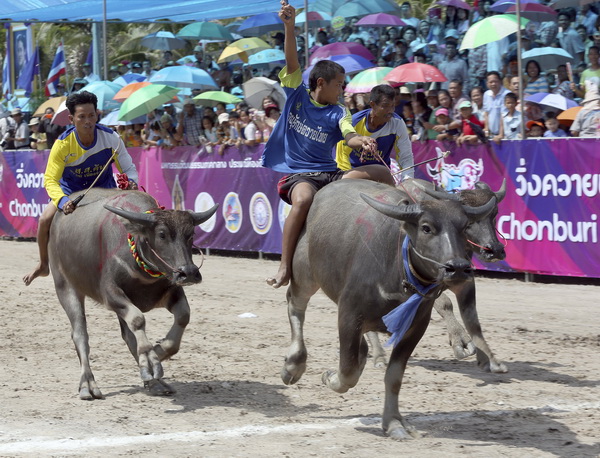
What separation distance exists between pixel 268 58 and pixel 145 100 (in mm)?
3825

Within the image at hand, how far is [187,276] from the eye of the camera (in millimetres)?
6703

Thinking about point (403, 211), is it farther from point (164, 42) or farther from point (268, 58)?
point (164, 42)

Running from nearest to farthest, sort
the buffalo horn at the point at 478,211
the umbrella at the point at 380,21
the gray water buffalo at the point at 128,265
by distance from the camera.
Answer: the buffalo horn at the point at 478,211 < the gray water buffalo at the point at 128,265 < the umbrella at the point at 380,21

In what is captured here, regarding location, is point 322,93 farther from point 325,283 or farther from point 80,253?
point 80,253

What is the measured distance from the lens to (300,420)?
21.5 feet

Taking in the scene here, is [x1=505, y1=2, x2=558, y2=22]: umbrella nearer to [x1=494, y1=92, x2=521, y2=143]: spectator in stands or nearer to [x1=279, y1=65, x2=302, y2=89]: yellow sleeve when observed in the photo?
[x1=494, y1=92, x2=521, y2=143]: spectator in stands

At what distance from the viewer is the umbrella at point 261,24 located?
22.3m

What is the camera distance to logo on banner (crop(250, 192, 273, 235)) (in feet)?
51.2

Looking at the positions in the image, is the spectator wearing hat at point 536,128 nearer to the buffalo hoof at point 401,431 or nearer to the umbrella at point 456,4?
the umbrella at point 456,4

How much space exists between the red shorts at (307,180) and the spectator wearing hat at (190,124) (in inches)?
408

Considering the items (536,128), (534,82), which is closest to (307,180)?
(536,128)

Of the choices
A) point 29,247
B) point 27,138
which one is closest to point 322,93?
point 29,247

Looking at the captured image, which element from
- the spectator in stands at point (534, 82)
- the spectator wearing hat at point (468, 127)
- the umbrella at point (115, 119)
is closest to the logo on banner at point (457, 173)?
the spectator wearing hat at point (468, 127)

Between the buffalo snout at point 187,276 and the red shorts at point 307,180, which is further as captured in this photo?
the red shorts at point 307,180
